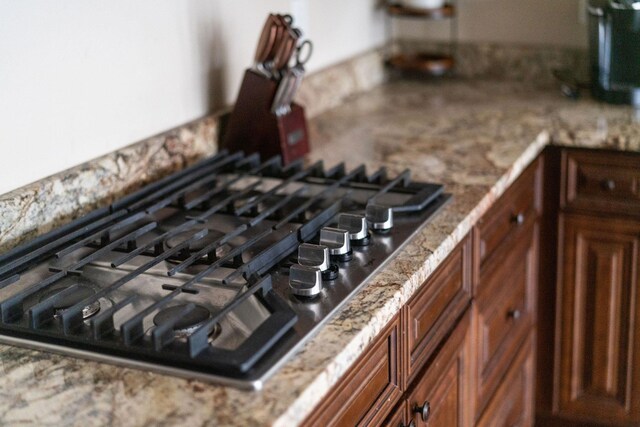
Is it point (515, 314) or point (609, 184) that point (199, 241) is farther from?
point (609, 184)

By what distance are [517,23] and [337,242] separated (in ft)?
5.42

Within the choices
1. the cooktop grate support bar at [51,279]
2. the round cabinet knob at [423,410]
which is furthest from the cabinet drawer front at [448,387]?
the cooktop grate support bar at [51,279]

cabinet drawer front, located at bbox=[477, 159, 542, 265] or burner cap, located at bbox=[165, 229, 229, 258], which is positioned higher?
burner cap, located at bbox=[165, 229, 229, 258]

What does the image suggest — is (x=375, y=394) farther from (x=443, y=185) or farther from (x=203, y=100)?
(x=203, y=100)

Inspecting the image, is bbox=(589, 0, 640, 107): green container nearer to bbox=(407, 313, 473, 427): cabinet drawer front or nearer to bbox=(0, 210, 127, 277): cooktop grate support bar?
bbox=(407, 313, 473, 427): cabinet drawer front

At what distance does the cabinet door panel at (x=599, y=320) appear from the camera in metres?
2.24

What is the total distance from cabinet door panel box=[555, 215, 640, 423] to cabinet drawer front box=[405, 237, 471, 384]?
0.64m

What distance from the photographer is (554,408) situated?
95.9 inches

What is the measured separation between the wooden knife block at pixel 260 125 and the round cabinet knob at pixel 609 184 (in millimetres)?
762

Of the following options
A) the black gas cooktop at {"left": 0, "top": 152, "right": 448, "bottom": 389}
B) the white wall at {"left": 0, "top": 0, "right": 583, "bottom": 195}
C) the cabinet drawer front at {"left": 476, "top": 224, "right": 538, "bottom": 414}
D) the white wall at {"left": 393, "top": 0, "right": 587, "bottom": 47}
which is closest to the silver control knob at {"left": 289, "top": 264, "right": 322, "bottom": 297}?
the black gas cooktop at {"left": 0, "top": 152, "right": 448, "bottom": 389}

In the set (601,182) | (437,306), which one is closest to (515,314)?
(601,182)

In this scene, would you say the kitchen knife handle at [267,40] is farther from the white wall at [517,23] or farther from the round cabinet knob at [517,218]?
the white wall at [517,23]

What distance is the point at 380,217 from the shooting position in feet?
4.92

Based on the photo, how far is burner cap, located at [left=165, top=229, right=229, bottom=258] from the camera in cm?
143
